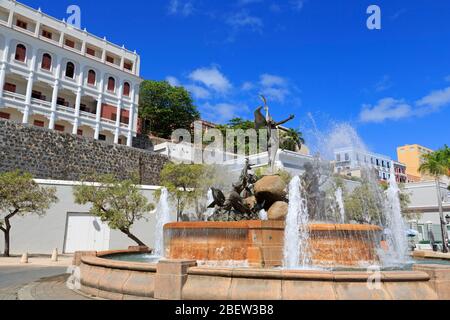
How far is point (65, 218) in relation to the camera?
23.4 meters

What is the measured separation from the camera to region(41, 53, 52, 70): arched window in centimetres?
3578

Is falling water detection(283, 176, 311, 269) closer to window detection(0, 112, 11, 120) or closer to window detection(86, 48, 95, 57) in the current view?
window detection(0, 112, 11, 120)

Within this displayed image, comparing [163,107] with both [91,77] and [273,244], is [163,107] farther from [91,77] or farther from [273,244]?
[273,244]

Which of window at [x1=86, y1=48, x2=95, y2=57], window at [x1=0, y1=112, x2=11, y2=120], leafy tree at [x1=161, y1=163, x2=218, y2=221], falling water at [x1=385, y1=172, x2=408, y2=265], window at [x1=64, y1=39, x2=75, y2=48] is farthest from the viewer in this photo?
window at [x1=86, y1=48, x2=95, y2=57]

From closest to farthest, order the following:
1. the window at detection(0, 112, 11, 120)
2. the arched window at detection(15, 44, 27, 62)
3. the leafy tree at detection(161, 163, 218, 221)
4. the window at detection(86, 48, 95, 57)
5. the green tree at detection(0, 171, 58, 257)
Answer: the green tree at detection(0, 171, 58, 257) < the leafy tree at detection(161, 163, 218, 221) < the window at detection(0, 112, 11, 120) < the arched window at detection(15, 44, 27, 62) < the window at detection(86, 48, 95, 57)

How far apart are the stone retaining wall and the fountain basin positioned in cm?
2280

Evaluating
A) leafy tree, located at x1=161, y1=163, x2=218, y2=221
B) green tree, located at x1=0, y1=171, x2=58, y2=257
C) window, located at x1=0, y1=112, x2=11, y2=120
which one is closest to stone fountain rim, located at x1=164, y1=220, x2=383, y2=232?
green tree, located at x1=0, y1=171, x2=58, y2=257

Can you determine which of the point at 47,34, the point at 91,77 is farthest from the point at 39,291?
the point at 47,34

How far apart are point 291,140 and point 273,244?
129 ft

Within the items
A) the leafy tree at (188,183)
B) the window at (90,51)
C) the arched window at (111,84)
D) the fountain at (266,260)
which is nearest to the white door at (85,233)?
the leafy tree at (188,183)

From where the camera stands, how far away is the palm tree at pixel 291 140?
4604 centimetres

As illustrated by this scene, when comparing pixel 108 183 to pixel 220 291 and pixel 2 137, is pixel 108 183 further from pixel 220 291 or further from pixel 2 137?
pixel 220 291

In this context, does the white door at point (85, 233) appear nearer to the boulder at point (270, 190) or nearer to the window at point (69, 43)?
the boulder at point (270, 190)
